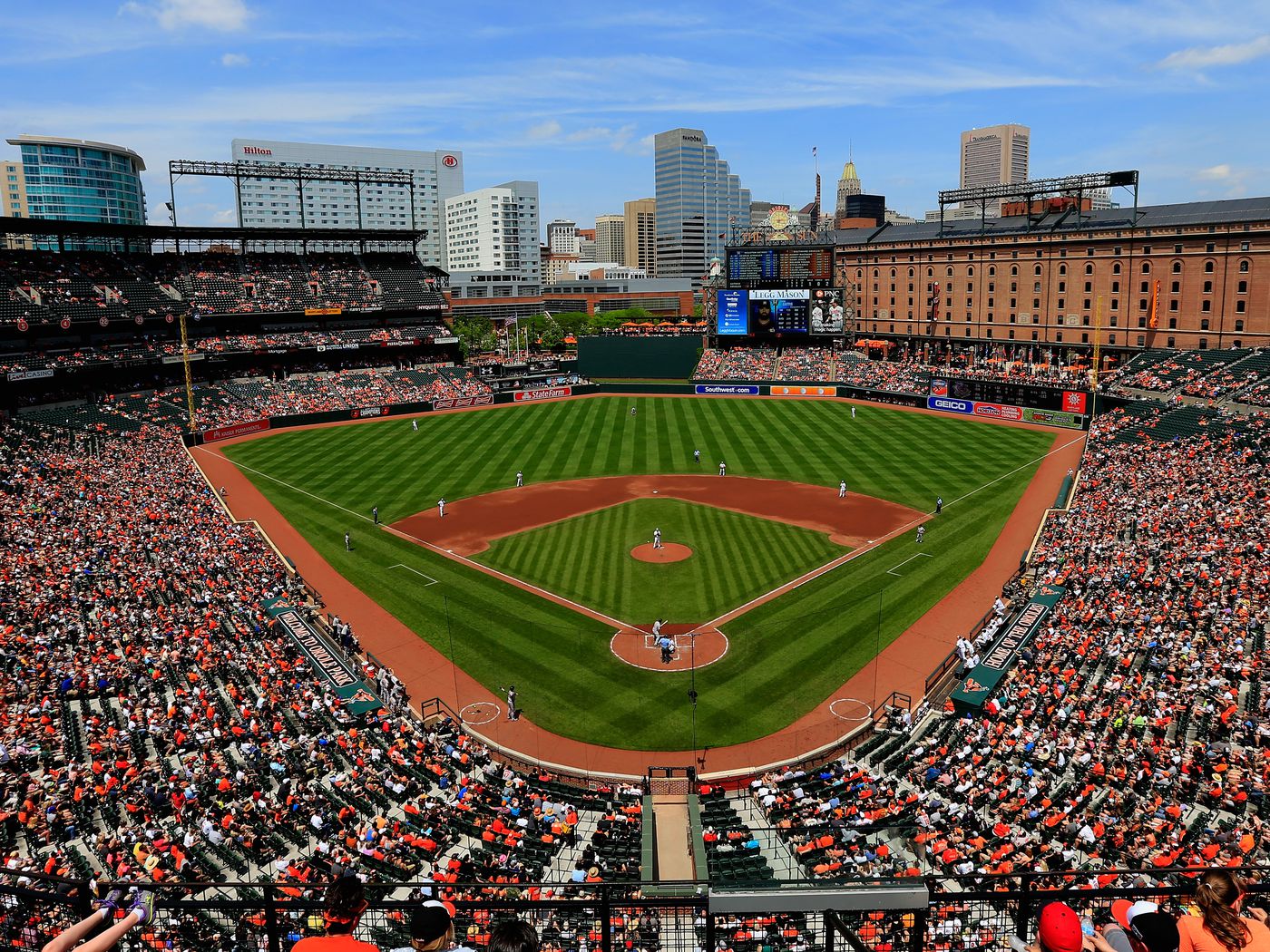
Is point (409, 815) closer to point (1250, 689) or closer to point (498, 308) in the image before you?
point (1250, 689)

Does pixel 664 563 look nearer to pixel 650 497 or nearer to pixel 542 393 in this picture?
pixel 650 497

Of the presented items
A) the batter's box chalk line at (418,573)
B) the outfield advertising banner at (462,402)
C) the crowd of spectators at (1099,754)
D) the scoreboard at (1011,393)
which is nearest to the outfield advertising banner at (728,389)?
the scoreboard at (1011,393)

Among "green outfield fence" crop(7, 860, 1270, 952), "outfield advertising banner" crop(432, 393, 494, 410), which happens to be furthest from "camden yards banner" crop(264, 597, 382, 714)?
"outfield advertising banner" crop(432, 393, 494, 410)

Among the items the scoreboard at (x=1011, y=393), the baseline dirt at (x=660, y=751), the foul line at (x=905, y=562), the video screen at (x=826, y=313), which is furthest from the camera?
the video screen at (x=826, y=313)

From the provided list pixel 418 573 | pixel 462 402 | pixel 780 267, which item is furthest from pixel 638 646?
pixel 780 267

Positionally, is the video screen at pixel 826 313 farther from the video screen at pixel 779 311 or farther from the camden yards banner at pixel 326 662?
the camden yards banner at pixel 326 662

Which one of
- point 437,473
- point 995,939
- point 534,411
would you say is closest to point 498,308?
point 534,411

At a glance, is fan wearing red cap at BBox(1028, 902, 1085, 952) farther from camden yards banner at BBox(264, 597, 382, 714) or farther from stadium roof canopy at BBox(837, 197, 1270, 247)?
stadium roof canopy at BBox(837, 197, 1270, 247)
